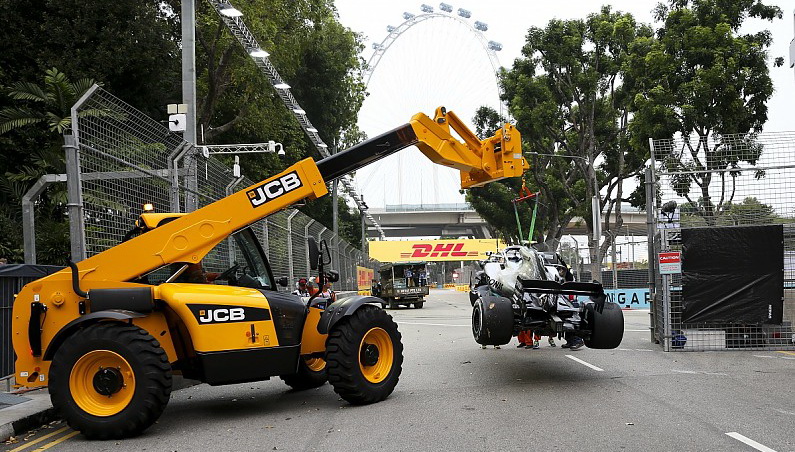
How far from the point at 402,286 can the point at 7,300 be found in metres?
30.7

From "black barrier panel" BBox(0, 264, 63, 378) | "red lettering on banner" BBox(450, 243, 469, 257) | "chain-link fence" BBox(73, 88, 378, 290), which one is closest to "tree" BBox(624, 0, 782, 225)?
"chain-link fence" BBox(73, 88, 378, 290)

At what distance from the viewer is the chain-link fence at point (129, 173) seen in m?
9.06

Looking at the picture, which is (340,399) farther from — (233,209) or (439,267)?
(439,267)

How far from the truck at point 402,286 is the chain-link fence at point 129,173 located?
87.2ft

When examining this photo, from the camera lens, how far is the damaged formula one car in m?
10.1

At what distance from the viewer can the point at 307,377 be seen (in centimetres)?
989

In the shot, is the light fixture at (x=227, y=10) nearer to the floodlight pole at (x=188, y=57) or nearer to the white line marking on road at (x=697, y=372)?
the floodlight pole at (x=188, y=57)

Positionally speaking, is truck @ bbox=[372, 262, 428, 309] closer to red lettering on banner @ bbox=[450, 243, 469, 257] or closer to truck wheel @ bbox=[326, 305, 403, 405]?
truck wheel @ bbox=[326, 305, 403, 405]

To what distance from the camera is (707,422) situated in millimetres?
7266

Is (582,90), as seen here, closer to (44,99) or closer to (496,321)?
(44,99)

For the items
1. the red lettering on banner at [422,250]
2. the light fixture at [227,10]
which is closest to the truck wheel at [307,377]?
the light fixture at [227,10]

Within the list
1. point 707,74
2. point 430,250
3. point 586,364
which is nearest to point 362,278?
point 707,74

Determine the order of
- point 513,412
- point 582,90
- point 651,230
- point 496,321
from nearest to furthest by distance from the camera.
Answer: point 513,412 → point 496,321 → point 651,230 → point 582,90

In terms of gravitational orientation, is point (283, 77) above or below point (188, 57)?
above
